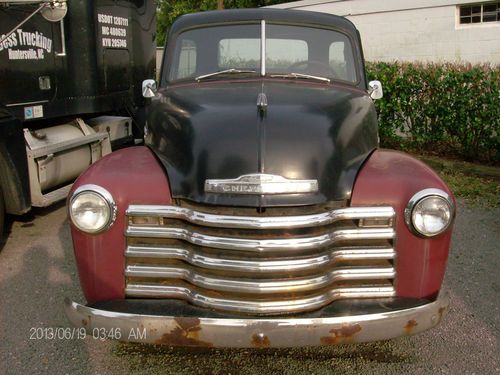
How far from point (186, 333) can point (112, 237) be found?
659 millimetres

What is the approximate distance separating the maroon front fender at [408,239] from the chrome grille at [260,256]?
0.06 m

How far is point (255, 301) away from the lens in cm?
266

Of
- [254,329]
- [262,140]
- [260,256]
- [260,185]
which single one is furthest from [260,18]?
[254,329]

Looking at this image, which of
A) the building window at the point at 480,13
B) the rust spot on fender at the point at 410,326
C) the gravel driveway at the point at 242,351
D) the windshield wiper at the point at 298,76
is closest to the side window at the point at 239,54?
the windshield wiper at the point at 298,76

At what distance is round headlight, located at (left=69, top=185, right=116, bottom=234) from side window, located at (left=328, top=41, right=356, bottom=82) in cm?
217

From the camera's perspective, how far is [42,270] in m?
4.54

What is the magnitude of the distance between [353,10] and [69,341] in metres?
13.3

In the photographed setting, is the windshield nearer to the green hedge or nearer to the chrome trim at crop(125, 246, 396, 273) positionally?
the chrome trim at crop(125, 246, 396, 273)

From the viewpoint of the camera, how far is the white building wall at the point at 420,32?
12039 millimetres

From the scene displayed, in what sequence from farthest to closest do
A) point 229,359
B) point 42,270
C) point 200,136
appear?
point 42,270 < point 229,359 < point 200,136

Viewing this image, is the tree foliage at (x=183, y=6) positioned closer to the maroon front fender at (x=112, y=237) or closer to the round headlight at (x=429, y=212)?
the maroon front fender at (x=112, y=237)

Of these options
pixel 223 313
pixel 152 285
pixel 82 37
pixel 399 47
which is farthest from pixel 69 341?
pixel 399 47

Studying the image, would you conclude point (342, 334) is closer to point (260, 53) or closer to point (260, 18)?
point (260, 53)

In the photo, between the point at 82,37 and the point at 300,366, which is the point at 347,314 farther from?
the point at 82,37
